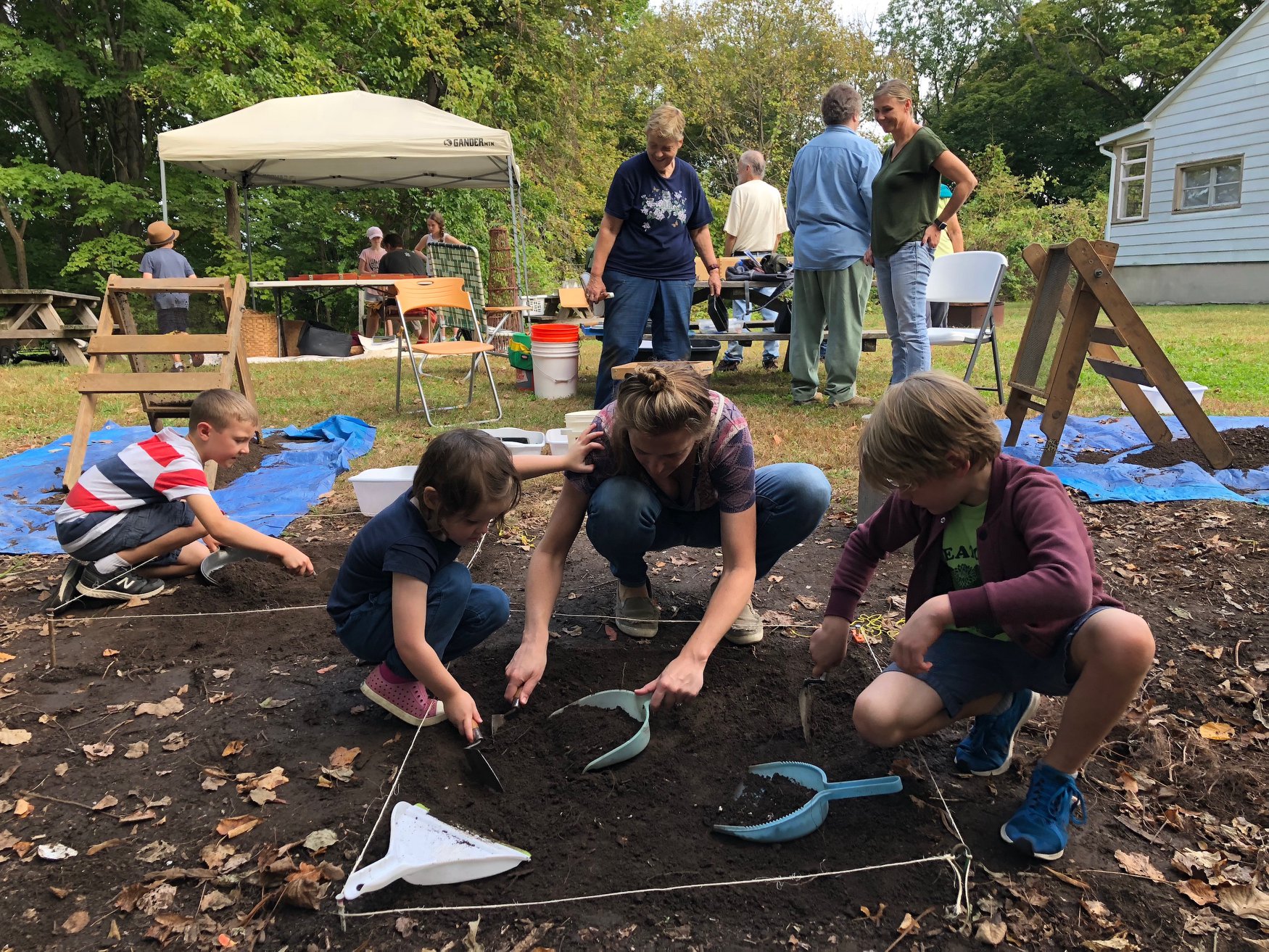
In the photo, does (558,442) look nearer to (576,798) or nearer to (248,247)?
(576,798)

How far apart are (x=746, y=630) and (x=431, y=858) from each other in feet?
4.15

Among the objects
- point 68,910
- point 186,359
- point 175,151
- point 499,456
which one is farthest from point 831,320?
point 175,151

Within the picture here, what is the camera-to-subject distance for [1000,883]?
160 cm

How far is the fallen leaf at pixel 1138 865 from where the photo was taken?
5.34ft

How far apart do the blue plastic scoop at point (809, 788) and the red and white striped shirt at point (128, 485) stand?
220 cm

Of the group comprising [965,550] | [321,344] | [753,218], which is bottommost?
[965,550]

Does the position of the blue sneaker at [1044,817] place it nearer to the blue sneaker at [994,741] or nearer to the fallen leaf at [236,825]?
the blue sneaker at [994,741]

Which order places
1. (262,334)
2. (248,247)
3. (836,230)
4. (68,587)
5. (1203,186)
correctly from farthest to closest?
(1203,186) → (248,247) → (262,334) → (836,230) → (68,587)

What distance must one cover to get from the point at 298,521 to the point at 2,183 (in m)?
12.0

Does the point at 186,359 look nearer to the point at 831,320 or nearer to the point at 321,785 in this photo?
the point at 831,320

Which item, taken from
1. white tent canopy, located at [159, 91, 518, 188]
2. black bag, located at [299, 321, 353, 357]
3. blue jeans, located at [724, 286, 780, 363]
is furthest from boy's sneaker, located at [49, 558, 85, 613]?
black bag, located at [299, 321, 353, 357]

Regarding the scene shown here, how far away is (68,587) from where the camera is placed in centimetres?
303

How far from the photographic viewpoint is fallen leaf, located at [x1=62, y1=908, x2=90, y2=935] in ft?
5.12

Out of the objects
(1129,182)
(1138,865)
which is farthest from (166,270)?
(1129,182)
